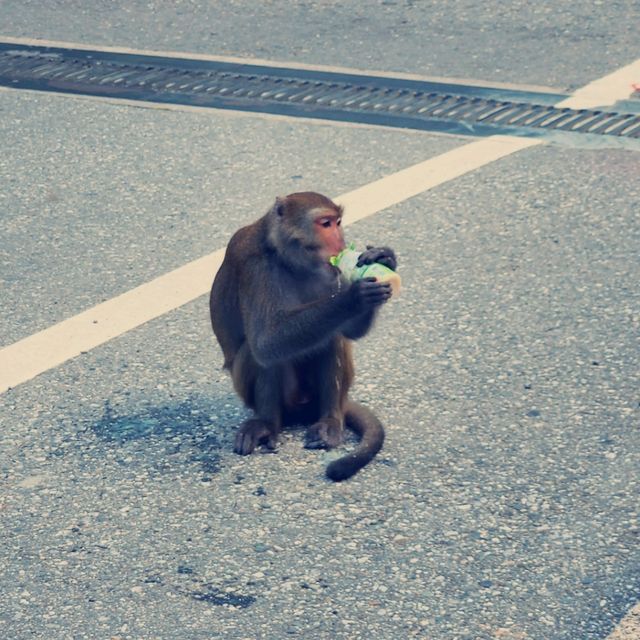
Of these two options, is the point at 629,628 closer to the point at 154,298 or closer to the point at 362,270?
the point at 362,270

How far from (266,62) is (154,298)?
129 inches

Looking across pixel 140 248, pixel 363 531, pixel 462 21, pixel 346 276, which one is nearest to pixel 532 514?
pixel 363 531

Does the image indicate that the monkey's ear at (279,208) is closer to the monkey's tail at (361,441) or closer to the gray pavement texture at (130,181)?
the monkey's tail at (361,441)

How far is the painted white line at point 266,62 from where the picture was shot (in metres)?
8.13

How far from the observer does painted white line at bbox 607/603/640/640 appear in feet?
11.8

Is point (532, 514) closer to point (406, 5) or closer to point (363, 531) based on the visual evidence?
point (363, 531)

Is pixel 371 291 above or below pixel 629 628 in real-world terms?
above

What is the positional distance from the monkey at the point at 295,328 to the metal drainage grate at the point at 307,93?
298 cm

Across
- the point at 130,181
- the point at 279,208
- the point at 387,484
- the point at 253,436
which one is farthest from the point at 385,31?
the point at 387,484

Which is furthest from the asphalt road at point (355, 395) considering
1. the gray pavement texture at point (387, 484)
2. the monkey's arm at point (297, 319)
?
the monkey's arm at point (297, 319)

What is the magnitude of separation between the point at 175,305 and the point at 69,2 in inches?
202

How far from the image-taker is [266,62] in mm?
8695

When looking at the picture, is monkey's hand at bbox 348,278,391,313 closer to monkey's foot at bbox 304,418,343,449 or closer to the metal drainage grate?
monkey's foot at bbox 304,418,343,449

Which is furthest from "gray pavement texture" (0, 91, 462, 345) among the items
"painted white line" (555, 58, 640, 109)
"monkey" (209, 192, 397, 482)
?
"monkey" (209, 192, 397, 482)
